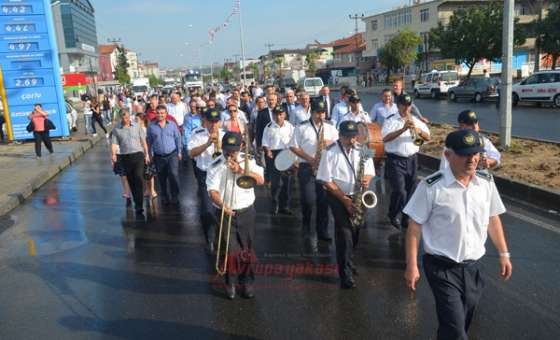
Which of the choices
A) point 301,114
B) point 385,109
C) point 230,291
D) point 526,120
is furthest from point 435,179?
point 526,120

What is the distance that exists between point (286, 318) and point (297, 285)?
28.7 inches

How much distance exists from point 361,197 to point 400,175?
1.90 metres

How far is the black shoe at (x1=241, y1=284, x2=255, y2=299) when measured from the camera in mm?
4918

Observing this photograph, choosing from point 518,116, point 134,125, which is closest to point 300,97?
point 134,125

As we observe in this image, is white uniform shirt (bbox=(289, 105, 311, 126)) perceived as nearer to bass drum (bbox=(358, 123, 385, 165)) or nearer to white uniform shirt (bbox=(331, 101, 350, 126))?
white uniform shirt (bbox=(331, 101, 350, 126))

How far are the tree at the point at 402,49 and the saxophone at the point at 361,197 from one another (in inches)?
1967

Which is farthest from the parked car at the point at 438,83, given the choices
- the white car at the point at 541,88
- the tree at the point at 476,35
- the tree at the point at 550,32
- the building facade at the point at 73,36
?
the building facade at the point at 73,36

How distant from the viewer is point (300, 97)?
8945mm

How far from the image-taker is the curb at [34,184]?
30.3ft

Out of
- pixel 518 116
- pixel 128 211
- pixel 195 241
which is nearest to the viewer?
pixel 195 241

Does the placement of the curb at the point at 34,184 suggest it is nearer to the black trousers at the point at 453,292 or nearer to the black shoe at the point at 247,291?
the black shoe at the point at 247,291

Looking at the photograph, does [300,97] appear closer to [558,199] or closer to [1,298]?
[558,199]

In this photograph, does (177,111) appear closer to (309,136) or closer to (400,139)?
(309,136)

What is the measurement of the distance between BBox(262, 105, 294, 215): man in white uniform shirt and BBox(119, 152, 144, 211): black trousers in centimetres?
201
